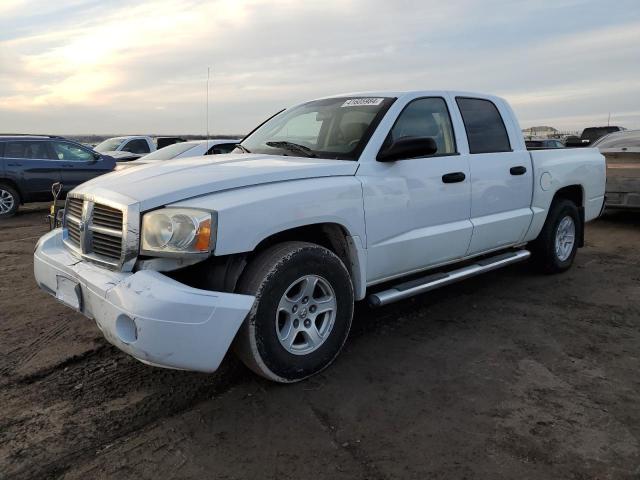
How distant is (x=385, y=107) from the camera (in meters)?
4.00

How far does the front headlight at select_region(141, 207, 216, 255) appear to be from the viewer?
2.80 metres

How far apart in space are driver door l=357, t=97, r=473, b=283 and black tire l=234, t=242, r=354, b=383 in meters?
0.45

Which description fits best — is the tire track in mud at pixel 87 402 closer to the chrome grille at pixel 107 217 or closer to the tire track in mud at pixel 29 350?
the tire track in mud at pixel 29 350

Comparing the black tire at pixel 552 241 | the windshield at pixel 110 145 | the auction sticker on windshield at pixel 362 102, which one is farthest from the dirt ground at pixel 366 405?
the windshield at pixel 110 145

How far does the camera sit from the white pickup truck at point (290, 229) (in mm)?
2781

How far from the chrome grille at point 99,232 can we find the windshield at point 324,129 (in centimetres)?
145

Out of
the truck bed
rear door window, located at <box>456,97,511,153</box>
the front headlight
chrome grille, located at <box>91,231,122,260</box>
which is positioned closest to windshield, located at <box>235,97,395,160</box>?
rear door window, located at <box>456,97,511,153</box>

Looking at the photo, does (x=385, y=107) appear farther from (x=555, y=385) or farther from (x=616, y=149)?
(x=616, y=149)

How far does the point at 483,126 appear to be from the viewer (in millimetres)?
4746

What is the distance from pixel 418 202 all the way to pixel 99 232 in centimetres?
215

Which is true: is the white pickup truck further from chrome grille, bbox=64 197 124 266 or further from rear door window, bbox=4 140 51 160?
rear door window, bbox=4 140 51 160

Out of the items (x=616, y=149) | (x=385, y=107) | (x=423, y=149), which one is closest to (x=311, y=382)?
(x=423, y=149)

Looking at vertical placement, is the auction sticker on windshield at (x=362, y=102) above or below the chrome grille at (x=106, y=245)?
above

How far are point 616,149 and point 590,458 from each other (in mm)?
8157
